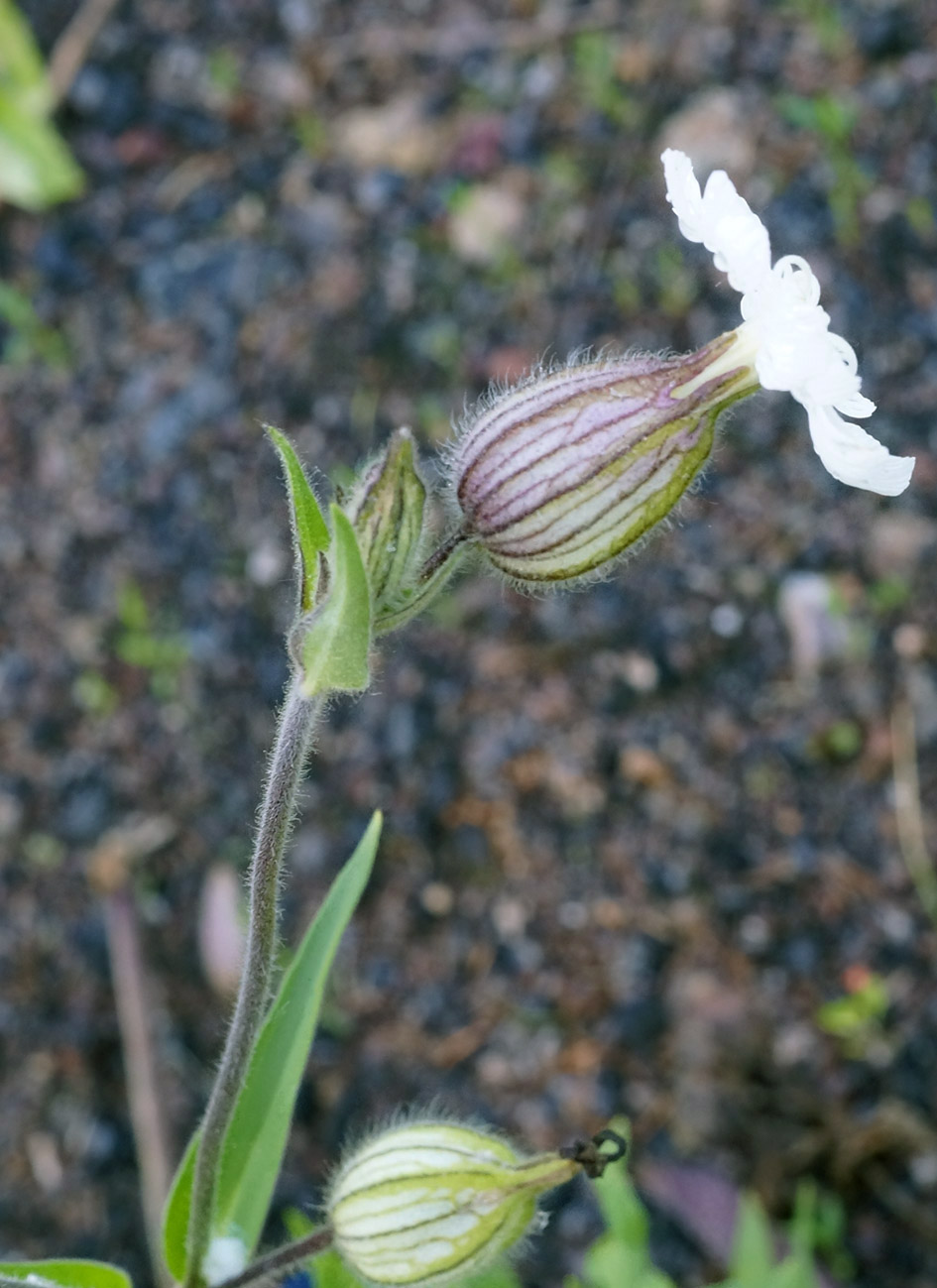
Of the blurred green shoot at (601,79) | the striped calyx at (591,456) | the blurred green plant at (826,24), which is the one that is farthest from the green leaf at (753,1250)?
the blurred green plant at (826,24)

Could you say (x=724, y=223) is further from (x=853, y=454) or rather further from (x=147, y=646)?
(x=147, y=646)

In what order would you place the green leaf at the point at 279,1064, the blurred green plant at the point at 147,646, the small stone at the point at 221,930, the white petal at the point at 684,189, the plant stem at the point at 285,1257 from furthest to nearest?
the blurred green plant at the point at 147,646
the small stone at the point at 221,930
the green leaf at the point at 279,1064
the plant stem at the point at 285,1257
the white petal at the point at 684,189

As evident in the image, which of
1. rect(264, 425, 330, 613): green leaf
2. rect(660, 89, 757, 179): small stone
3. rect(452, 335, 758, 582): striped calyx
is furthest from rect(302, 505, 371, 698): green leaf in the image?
rect(660, 89, 757, 179): small stone

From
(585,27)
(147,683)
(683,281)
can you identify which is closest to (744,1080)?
(147,683)

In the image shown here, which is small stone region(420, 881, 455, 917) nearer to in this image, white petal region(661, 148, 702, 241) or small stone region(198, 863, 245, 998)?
small stone region(198, 863, 245, 998)

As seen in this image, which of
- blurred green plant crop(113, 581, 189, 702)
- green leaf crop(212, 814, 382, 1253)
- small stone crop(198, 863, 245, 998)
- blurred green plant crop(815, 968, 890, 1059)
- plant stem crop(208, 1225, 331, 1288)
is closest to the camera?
plant stem crop(208, 1225, 331, 1288)

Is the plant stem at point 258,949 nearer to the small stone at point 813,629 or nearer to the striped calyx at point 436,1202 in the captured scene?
the striped calyx at point 436,1202

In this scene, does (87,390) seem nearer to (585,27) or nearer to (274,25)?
(274,25)
